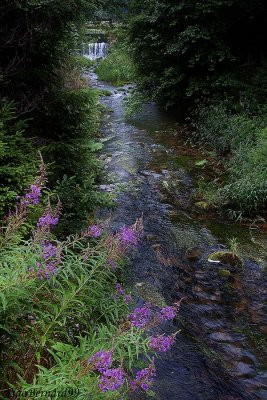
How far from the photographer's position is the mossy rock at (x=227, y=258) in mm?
5580

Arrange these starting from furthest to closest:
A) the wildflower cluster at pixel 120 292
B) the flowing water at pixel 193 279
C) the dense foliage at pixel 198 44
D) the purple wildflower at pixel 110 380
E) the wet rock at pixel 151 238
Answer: the dense foliage at pixel 198 44, the wet rock at pixel 151 238, the flowing water at pixel 193 279, the wildflower cluster at pixel 120 292, the purple wildflower at pixel 110 380

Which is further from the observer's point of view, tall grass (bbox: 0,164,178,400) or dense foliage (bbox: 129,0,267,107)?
dense foliage (bbox: 129,0,267,107)

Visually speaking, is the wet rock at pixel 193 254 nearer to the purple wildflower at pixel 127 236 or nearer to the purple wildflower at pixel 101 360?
the purple wildflower at pixel 127 236

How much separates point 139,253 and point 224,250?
1.23m

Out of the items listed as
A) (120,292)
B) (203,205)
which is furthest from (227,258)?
(120,292)

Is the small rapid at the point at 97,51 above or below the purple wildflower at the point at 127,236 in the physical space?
above

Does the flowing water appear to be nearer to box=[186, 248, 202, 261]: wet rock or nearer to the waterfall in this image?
box=[186, 248, 202, 261]: wet rock

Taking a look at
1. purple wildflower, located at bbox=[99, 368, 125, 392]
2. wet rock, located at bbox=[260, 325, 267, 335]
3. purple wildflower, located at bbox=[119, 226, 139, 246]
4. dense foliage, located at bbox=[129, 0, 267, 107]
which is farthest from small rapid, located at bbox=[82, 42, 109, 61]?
purple wildflower, located at bbox=[99, 368, 125, 392]

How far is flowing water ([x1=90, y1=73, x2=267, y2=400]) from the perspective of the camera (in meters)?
3.68

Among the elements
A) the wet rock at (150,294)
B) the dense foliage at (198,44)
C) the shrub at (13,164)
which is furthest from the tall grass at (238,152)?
the shrub at (13,164)

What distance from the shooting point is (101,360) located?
74.1 inches

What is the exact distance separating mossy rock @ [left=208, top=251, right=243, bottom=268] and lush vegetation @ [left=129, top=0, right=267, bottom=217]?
3408 millimetres

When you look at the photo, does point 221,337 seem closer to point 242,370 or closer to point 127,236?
point 242,370

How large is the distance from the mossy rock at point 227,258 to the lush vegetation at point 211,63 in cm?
341
